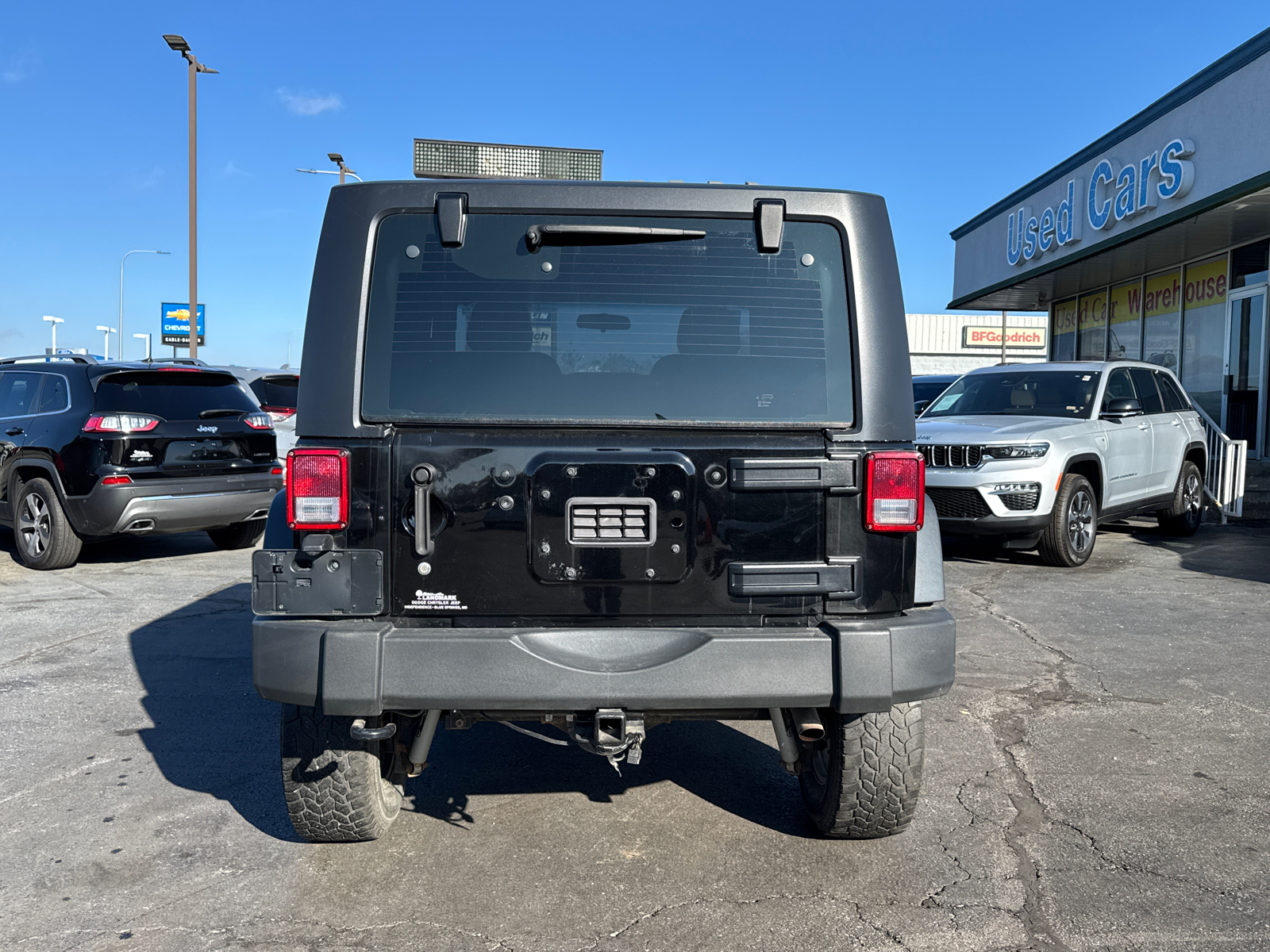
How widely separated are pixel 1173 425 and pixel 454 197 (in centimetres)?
968

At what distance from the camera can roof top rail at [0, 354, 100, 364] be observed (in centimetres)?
886

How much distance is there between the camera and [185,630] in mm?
→ 6594

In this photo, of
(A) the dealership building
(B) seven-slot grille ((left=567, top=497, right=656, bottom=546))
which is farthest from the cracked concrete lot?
(A) the dealership building

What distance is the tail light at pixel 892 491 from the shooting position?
2.96 m

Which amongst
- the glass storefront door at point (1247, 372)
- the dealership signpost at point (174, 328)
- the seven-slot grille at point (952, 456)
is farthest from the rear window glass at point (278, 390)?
the dealership signpost at point (174, 328)

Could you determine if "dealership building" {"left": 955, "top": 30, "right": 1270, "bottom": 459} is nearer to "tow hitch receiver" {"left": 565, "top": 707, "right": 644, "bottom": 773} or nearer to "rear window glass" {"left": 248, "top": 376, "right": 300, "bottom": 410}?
"tow hitch receiver" {"left": 565, "top": 707, "right": 644, "bottom": 773}

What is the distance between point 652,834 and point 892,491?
145 cm

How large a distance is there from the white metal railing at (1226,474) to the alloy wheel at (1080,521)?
3.66 metres

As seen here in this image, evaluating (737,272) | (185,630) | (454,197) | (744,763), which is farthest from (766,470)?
(185,630)

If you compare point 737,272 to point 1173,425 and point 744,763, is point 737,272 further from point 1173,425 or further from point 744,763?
point 1173,425

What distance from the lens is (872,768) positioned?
3.22 m

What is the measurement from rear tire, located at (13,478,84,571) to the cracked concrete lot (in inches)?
113

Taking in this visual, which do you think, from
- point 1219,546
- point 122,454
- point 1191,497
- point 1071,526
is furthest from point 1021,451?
point 122,454

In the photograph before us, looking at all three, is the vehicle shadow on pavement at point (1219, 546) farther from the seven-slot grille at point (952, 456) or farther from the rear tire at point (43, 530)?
the rear tire at point (43, 530)
